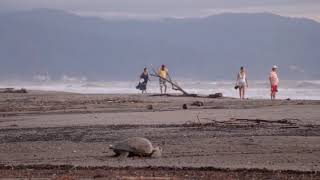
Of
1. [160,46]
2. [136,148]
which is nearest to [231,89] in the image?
[136,148]

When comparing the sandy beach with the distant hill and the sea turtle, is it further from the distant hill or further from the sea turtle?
the distant hill

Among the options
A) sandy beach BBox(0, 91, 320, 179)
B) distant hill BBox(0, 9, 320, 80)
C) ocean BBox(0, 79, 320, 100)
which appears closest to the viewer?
sandy beach BBox(0, 91, 320, 179)

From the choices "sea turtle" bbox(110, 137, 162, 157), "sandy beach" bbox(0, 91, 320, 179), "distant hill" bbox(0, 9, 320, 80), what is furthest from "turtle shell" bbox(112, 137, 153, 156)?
"distant hill" bbox(0, 9, 320, 80)

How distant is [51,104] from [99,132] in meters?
11.2

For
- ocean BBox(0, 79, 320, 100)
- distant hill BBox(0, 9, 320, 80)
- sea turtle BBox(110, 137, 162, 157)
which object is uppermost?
distant hill BBox(0, 9, 320, 80)

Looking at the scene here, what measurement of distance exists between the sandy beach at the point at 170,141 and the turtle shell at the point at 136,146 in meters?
0.15

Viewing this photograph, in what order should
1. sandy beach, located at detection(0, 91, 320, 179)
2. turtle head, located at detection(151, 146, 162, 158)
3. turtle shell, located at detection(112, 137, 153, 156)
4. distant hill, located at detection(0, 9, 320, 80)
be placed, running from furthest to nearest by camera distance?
distant hill, located at detection(0, 9, 320, 80)
turtle head, located at detection(151, 146, 162, 158)
turtle shell, located at detection(112, 137, 153, 156)
sandy beach, located at detection(0, 91, 320, 179)

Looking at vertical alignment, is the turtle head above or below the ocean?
below

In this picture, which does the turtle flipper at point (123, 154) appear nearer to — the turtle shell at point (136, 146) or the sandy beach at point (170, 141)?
the turtle shell at point (136, 146)

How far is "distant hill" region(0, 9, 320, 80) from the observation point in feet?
432

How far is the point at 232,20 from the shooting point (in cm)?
17488

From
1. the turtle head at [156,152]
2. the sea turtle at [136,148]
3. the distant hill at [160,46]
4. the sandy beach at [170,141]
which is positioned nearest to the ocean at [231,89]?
the sandy beach at [170,141]

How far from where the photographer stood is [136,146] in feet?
48.7

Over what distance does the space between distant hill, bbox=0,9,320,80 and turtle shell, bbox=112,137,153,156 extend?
97862 millimetres
